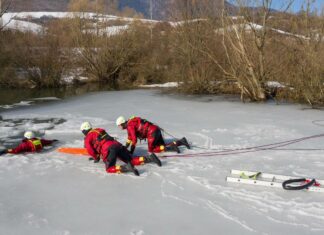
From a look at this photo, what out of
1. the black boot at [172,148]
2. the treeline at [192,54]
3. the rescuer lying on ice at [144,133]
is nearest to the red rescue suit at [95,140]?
the rescuer lying on ice at [144,133]

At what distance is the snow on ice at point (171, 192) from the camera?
16.0 ft

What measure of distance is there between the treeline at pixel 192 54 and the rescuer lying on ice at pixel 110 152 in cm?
948

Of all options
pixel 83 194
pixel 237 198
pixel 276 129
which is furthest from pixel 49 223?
pixel 276 129

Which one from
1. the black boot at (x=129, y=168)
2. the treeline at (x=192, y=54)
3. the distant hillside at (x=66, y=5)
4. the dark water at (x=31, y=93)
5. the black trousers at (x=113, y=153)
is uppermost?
the distant hillside at (x=66, y=5)

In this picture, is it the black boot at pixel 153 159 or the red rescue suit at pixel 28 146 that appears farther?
the red rescue suit at pixel 28 146

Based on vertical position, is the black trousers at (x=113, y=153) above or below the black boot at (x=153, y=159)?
above

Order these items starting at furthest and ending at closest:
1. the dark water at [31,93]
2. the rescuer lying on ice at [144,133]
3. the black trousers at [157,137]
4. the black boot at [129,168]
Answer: the dark water at [31,93]
the black trousers at [157,137]
the rescuer lying on ice at [144,133]
the black boot at [129,168]

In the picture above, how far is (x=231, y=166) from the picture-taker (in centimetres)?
717

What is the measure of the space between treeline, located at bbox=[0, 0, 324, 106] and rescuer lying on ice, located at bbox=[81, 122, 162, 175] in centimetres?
948

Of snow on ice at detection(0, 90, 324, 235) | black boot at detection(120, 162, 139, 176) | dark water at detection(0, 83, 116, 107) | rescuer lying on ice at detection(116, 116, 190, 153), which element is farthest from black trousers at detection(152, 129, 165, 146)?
dark water at detection(0, 83, 116, 107)

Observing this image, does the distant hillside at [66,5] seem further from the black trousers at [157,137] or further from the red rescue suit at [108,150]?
the red rescue suit at [108,150]

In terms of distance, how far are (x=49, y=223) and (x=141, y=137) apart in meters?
3.33

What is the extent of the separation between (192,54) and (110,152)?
14.4 metres

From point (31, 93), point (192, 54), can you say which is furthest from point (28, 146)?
point (31, 93)
